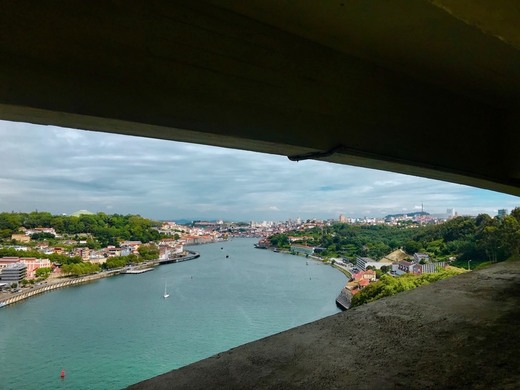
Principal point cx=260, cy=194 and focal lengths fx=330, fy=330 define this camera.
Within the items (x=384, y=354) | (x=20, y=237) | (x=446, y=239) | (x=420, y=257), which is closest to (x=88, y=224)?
(x=20, y=237)

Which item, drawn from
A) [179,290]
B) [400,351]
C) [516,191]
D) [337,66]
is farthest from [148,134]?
[179,290]

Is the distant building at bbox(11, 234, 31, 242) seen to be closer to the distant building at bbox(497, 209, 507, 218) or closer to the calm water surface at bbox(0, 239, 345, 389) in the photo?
the calm water surface at bbox(0, 239, 345, 389)

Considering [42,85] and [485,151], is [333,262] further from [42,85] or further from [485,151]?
[42,85]

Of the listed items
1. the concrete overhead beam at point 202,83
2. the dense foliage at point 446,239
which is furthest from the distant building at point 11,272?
the dense foliage at point 446,239

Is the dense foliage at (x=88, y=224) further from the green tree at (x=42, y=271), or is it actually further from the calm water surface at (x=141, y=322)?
the calm water surface at (x=141, y=322)

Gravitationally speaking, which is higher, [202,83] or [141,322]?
[202,83]

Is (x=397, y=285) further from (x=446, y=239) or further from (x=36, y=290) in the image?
(x=36, y=290)
